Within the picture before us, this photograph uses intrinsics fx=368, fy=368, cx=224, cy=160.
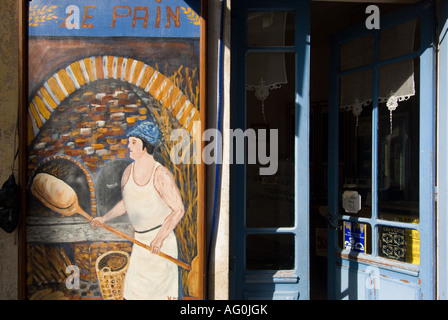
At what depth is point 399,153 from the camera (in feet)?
10.6

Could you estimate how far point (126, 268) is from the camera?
2725 mm

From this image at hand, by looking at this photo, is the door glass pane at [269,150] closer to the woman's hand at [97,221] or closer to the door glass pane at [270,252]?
the door glass pane at [270,252]

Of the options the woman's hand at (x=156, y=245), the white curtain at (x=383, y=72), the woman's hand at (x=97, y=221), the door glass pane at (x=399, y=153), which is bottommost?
the woman's hand at (x=156, y=245)

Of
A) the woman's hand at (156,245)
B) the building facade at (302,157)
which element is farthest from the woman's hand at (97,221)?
the woman's hand at (156,245)

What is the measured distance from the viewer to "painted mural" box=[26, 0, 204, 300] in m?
2.71

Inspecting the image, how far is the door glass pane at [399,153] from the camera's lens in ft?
10.3

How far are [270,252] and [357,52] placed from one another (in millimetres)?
2006

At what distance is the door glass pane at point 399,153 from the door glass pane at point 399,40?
0.11m

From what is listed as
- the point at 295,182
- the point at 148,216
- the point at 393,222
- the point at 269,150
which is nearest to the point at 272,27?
the point at 269,150

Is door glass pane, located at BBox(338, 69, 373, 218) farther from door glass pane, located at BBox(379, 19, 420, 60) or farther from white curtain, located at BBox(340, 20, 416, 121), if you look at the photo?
door glass pane, located at BBox(379, 19, 420, 60)

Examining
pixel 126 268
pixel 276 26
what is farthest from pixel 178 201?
pixel 276 26

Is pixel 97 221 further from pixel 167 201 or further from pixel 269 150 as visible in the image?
pixel 269 150

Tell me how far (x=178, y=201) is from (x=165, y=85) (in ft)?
2.84
